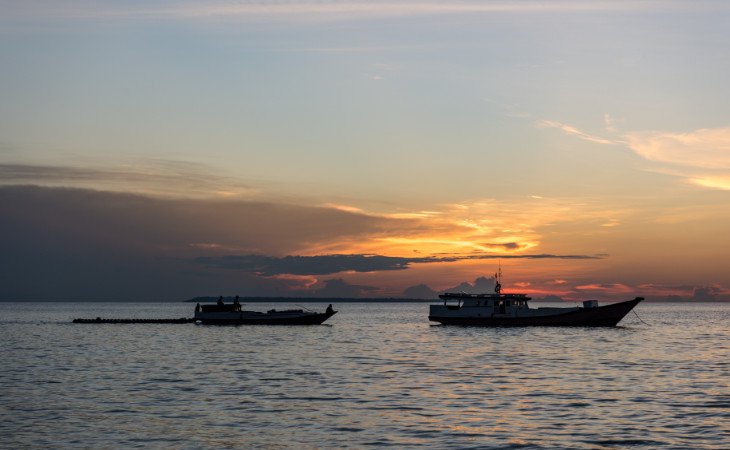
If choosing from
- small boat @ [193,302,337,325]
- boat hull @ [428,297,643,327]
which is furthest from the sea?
small boat @ [193,302,337,325]

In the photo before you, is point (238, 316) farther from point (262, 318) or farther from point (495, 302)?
point (495, 302)

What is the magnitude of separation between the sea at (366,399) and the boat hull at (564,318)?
37.6 m

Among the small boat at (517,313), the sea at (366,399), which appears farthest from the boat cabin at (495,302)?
the sea at (366,399)

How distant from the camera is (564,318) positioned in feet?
355

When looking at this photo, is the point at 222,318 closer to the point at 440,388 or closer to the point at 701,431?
Result: the point at 440,388

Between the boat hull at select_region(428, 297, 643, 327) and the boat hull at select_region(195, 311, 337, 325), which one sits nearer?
the boat hull at select_region(428, 297, 643, 327)

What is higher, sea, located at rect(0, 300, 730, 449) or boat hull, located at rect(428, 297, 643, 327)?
boat hull, located at rect(428, 297, 643, 327)

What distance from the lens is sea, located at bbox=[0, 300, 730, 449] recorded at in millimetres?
27484

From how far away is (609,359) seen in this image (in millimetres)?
60500

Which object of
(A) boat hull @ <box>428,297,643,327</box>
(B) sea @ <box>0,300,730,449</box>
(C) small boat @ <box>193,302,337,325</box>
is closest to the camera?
(B) sea @ <box>0,300,730,449</box>

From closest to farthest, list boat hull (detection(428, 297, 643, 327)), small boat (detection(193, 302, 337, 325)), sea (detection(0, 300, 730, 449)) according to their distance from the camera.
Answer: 1. sea (detection(0, 300, 730, 449))
2. boat hull (detection(428, 297, 643, 327))
3. small boat (detection(193, 302, 337, 325))

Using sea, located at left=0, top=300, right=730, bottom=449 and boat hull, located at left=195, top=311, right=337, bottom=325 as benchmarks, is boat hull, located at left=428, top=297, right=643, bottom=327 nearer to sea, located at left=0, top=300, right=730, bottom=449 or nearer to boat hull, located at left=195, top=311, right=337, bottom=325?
boat hull, located at left=195, top=311, right=337, bottom=325

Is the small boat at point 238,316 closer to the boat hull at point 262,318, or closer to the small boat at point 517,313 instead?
the boat hull at point 262,318

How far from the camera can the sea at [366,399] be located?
2748 cm
